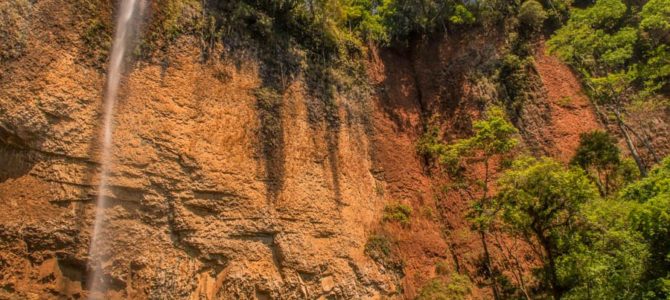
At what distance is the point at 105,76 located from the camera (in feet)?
34.3

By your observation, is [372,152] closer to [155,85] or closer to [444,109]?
[444,109]

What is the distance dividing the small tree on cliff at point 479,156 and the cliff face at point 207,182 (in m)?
0.75

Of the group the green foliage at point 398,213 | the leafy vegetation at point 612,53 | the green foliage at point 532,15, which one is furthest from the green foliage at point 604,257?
the green foliage at point 532,15

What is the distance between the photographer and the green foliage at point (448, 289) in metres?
13.8

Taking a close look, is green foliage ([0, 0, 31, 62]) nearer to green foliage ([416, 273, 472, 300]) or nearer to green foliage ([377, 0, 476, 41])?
green foliage ([416, 273, 472, 300])

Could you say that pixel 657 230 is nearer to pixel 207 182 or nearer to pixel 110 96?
pixel 207 182

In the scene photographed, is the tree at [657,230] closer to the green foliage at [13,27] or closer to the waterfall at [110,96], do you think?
the waterfall at [110,96]

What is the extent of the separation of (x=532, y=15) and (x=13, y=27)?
17987mm

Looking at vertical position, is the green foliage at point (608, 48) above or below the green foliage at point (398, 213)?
above

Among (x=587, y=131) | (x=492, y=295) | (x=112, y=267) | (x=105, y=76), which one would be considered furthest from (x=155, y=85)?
(x=587, y=131)

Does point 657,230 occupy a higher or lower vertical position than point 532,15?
lower

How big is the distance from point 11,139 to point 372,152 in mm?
10657

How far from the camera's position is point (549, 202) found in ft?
42.3

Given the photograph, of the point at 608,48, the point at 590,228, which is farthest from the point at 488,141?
the point at 608,48
